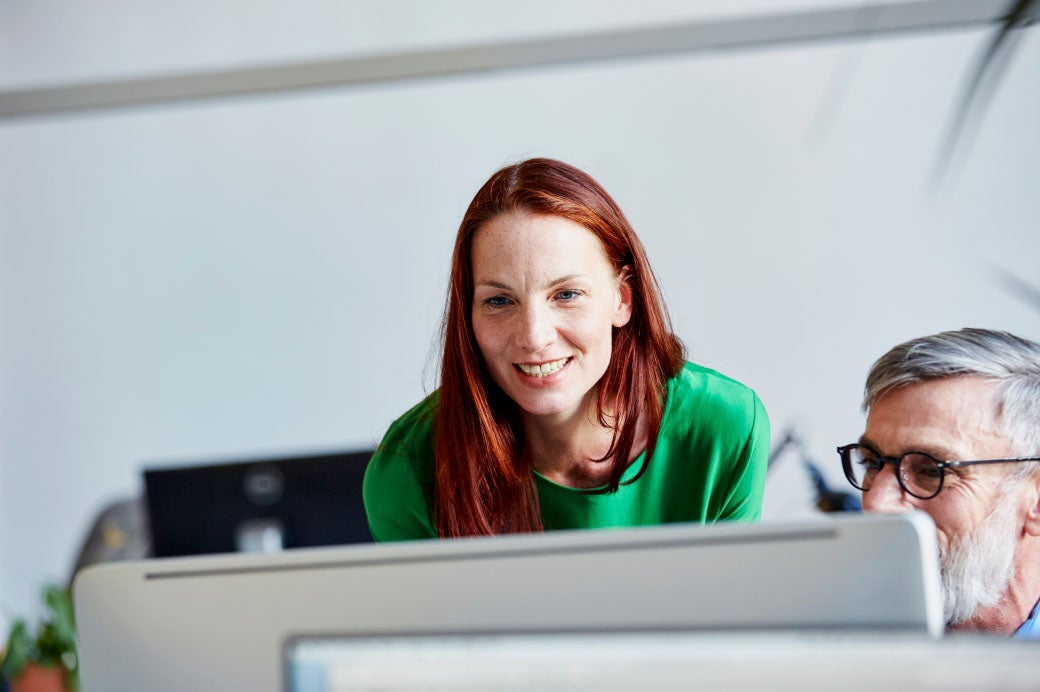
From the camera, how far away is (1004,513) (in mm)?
1376

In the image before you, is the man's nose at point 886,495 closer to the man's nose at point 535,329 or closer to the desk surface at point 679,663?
the man's nose at point 535,329

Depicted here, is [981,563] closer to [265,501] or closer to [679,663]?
[679,663]

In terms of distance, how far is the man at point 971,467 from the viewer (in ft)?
4.48

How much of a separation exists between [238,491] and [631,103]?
2.15m

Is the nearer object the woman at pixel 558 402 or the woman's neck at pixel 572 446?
the woman at pixel 558 402

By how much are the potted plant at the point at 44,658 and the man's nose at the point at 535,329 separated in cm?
114

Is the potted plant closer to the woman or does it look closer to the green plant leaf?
the green plant leaf

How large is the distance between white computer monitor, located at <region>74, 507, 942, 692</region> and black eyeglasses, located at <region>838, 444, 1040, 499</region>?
1.94 ft

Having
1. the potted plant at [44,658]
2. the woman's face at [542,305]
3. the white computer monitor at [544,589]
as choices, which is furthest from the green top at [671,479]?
the potted plant at [44,658]

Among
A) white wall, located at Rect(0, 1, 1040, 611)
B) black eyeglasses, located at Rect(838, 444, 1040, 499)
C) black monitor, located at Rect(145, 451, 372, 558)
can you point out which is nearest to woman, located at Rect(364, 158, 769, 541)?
black eyeglasses, located at Rect(838, 444, 1040, 499)

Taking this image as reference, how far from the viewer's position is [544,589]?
0.80 metres

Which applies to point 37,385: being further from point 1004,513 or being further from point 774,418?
point 1004,513

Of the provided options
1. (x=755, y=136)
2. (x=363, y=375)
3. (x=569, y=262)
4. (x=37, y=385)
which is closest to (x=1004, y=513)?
(x=569, y=262)

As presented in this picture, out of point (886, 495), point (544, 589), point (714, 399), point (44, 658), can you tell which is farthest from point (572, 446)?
point (44, 658)
